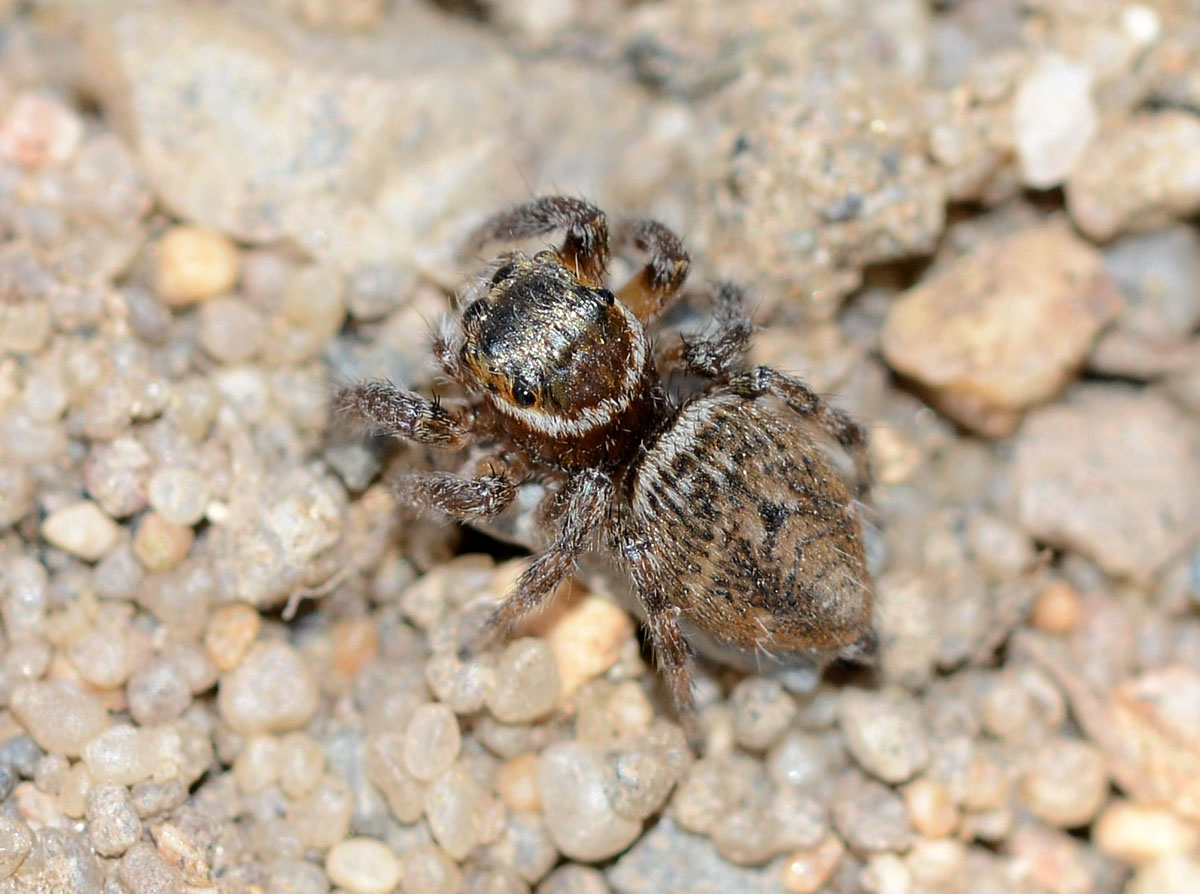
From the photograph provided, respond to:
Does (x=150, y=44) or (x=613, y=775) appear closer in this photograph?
(x=613, y=775)

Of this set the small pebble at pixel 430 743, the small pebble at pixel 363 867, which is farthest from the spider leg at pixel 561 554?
the small pebble at pixel 363 867

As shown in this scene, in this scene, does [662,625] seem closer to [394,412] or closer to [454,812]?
[454,812]

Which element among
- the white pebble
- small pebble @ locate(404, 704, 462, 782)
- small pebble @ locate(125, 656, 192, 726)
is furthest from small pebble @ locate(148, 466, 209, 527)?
the white pebble

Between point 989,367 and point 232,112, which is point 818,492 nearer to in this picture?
point 989,367

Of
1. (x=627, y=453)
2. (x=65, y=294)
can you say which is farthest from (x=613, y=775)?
(x=65, y=294)

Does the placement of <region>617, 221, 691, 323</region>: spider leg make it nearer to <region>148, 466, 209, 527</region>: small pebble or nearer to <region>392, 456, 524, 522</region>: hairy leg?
<region>392, 456, 524, 522</region>: hairy leg

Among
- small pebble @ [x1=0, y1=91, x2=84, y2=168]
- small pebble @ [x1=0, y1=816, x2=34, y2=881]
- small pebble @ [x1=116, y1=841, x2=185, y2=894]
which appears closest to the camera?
small pebble @ [x1=0, y1=816, x2=34, y2=881]
